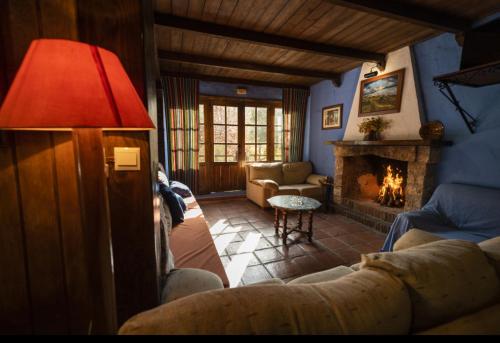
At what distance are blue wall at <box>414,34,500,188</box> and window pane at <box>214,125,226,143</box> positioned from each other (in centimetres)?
355

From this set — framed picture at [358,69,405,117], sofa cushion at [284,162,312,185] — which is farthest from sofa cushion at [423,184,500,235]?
sofa cushion at [284,162,312,185]

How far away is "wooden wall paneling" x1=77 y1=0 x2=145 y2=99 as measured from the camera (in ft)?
2.87

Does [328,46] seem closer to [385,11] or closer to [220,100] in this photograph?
[385,11]

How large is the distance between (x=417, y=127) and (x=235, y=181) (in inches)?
140

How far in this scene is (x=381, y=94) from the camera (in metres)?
3.47

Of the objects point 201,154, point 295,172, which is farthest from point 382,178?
point 201,154

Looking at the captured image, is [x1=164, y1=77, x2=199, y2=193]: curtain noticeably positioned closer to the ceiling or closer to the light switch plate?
the ceiling

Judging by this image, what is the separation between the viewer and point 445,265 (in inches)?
26.7

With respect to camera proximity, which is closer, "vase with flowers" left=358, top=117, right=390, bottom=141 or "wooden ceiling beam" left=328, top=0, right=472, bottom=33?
"wooden ceiling beam" left=328, top=0, right=472, bottom=33

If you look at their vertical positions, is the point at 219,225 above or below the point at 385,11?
below

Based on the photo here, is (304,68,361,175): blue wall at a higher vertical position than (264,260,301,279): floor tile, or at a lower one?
higher

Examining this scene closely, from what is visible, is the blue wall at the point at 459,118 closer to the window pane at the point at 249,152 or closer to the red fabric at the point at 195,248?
the red fabric at the point at 195,248

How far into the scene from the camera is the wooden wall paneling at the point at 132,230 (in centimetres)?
98

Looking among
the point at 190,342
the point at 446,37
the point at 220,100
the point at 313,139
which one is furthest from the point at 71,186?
the point at 313,139
